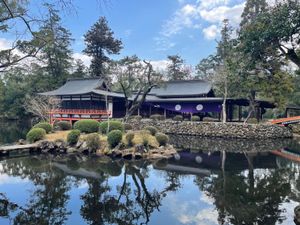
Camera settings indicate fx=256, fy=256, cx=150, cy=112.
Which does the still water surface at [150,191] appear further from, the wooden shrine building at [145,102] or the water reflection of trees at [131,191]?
the wooden shrine building at [145,102]

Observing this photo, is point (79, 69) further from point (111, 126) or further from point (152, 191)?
point (152, 191)

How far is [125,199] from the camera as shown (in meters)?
8.49

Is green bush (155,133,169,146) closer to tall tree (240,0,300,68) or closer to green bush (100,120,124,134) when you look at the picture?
green bush (100,120,124,134)

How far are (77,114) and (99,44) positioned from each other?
19.4 meters

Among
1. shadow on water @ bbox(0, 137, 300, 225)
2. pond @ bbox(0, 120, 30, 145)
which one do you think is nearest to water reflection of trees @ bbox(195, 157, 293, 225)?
shadow on water @ bbox(0, 137, 300, 225)

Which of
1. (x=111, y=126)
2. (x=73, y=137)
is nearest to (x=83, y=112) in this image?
(x=111, y=126)

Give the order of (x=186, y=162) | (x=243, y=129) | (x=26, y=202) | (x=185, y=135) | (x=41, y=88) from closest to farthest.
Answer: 1. (x=26, y=202)
2. (x=186, y=162)
3. (x=243, y=129)
4. (x=185, y=135)
5. (x=41, y=88)

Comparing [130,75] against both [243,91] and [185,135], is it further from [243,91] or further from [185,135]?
[243,91]

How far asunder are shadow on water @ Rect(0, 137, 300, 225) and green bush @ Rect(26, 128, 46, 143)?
3.61m

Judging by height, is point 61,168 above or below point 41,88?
below

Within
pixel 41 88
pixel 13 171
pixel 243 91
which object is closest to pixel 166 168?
pixel 13 171

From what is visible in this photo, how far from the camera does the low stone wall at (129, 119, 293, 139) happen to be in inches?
904

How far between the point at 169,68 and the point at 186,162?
3654 cm

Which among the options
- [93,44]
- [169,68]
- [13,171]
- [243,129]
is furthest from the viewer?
[169,68]
